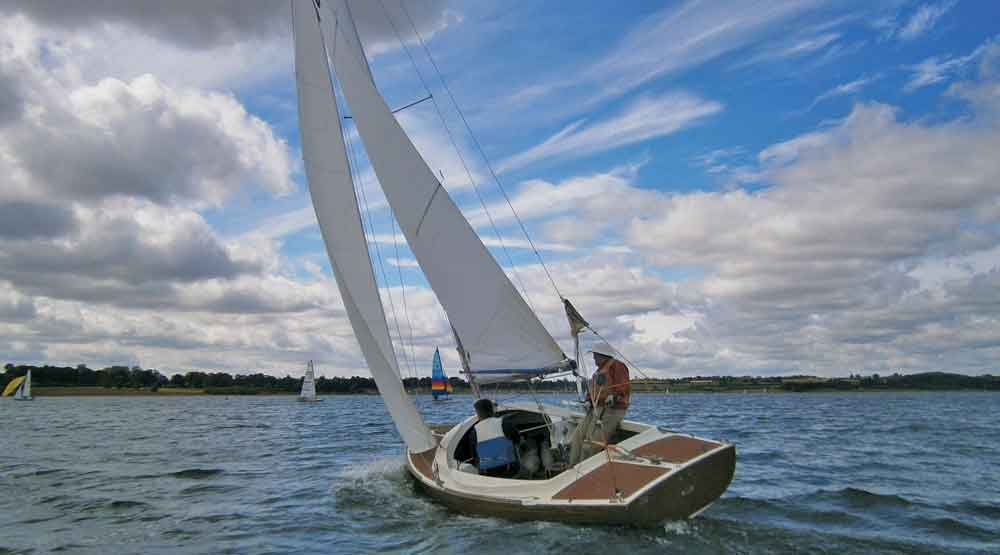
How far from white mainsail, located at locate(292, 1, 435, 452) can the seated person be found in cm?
134

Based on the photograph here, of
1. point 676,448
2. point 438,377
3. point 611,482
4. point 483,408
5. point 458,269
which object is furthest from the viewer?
point 438,377

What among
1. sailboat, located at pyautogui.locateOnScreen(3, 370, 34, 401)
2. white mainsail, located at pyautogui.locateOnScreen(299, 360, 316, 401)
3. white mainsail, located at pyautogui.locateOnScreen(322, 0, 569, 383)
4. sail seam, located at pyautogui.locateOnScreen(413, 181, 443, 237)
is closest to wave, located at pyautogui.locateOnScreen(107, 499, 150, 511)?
white mainsail, located at pyautogui.locateOnScreen(322, 0, 569, 383)

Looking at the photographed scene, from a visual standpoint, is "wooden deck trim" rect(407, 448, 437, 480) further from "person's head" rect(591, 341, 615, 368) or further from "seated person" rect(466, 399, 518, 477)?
"person's head" rect(591, 341, 615, 368)

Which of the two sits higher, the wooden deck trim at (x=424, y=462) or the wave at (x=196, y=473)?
the wooden deck trim at (x=424, y=462)

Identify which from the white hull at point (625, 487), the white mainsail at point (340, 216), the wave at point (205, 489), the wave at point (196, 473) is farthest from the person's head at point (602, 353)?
the wave at point (196, 473)

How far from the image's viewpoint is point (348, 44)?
43.2ft

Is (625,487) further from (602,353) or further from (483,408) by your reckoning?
(483,408)

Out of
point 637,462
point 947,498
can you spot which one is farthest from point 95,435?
point 947,498

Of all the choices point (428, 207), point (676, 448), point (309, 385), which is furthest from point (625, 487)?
point (309, 385)

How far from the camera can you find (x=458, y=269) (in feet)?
38.8

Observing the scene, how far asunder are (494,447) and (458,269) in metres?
3.13

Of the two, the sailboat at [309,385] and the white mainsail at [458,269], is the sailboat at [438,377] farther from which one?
the white mainsail at [458,269]

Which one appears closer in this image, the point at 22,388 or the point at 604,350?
the point at 604,350

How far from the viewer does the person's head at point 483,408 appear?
12562 millimetres
